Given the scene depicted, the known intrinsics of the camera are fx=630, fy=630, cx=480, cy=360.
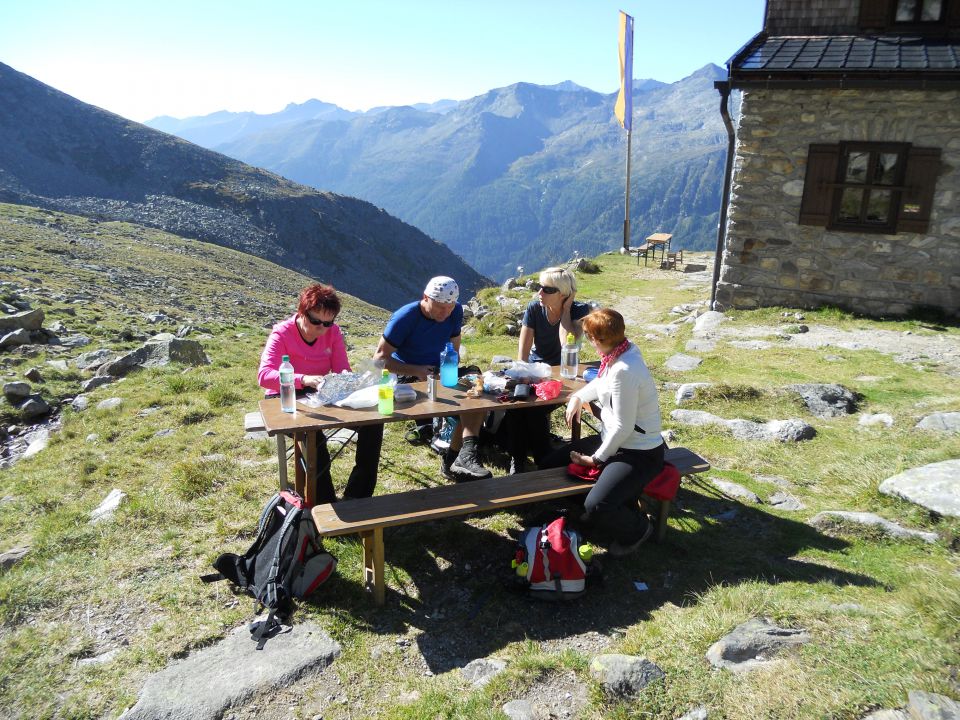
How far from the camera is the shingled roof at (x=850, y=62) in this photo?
402 inches

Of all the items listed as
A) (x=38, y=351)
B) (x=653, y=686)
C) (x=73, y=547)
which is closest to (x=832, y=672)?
(x=653, y=686)

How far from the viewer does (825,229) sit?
37.7 ft

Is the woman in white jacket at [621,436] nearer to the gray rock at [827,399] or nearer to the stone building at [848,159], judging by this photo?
the gray rock at [827,399]

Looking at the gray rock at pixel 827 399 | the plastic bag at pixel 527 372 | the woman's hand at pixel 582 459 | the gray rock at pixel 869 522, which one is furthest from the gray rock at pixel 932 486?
the plastic bag at pixel 527 372

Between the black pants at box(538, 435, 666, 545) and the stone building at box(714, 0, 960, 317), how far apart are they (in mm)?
8856

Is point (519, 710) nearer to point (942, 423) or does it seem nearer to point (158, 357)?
point (942, 423)

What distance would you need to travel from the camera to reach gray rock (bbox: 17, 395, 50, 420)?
339 inches

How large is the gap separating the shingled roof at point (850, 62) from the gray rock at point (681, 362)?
5.26 m

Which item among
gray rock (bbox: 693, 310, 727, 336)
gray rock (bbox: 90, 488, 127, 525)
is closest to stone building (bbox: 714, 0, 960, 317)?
gray rock (bbox: 693, 310, 727, 336)

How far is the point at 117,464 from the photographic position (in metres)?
6.59

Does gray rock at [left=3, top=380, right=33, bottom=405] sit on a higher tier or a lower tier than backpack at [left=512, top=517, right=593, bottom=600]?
lower

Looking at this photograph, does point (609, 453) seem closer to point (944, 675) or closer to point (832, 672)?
point (832, 672)

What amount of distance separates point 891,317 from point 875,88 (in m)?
3.94

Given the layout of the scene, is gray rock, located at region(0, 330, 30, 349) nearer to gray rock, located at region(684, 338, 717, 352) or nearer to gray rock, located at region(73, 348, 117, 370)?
gray rock, located at region(73, 348, 117, 370)
